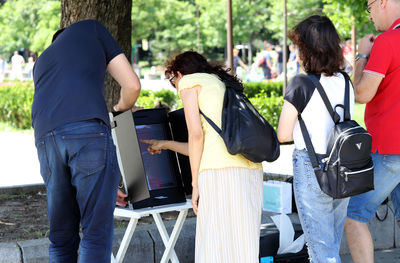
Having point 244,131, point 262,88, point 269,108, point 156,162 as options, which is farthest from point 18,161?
point 262,88

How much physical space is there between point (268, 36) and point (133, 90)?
55.8 metres

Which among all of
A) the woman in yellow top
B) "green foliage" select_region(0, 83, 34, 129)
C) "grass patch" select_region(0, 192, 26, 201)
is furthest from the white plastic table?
"green foliage" select_region(0, 83, 34, 129)

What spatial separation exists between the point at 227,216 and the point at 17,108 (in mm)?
11343

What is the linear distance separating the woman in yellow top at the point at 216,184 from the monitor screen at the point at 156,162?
1.85 ft

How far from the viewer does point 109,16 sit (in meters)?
5.77

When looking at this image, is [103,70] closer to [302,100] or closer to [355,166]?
[302,100]

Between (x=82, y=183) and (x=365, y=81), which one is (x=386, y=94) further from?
(x=82, y=183)

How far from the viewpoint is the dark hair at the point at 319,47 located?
3354 millimetres

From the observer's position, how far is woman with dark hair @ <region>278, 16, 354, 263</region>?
10.9ft

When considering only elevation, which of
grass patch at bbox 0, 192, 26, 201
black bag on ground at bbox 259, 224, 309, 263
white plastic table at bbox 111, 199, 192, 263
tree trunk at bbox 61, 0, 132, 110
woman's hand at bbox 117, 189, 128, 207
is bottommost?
grass patch at bbox 0, 192, 26, 201

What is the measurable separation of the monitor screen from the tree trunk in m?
1.88

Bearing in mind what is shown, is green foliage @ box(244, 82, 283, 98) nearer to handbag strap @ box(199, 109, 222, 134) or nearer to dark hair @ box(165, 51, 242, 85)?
dark hair @ box(165, 51, 242, 85)

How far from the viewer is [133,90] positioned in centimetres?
331

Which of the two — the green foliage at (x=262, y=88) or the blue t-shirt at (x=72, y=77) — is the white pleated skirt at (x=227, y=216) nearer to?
→ the blue t-shirt at (x=72, y=77)
